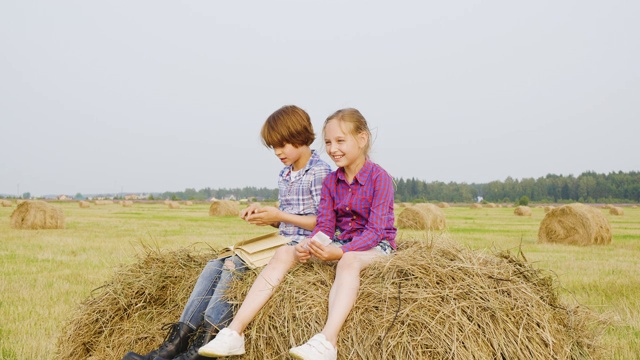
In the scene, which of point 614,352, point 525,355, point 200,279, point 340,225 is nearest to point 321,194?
point 340,225

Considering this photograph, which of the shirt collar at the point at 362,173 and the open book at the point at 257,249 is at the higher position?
the shirt collar at the point at 362,173

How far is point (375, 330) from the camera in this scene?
338 cm

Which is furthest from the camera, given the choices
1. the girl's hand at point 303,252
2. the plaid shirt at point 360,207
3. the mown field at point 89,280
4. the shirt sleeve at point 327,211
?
the mown field at point 89,280

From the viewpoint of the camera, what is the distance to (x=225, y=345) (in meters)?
3.39

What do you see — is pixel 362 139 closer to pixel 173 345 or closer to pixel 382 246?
pixel 382 246

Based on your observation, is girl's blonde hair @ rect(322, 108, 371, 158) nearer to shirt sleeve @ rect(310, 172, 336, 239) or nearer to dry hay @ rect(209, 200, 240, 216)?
shirt sleeve @ rect(310, 172, 336, 239)

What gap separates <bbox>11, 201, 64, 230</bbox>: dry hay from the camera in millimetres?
19055

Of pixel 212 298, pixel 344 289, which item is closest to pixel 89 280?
pixel 212 298

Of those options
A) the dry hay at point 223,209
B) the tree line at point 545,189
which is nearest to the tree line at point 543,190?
the tree line at point 545,189

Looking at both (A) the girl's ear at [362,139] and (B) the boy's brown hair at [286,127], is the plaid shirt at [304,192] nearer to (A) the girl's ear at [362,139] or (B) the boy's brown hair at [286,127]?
(B) the boy's brown hair at [286,127]

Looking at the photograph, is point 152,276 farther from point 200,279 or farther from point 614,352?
point 614,352

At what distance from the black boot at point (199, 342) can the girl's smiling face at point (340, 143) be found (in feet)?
4.63

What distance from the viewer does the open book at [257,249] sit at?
157 inches

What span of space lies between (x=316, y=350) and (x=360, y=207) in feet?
3.89
